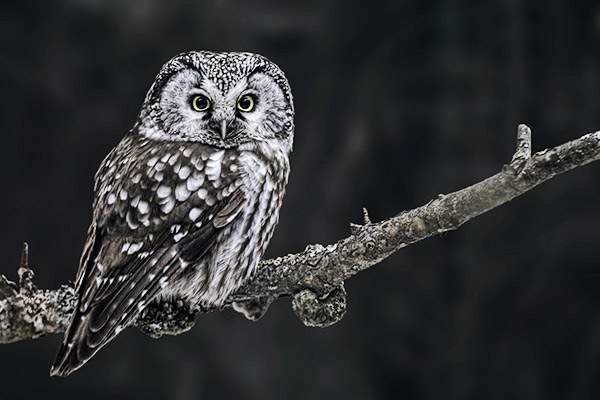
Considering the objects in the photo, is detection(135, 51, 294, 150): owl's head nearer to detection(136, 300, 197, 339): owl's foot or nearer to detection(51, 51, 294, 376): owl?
detection(51, 51, 294, 376): owl

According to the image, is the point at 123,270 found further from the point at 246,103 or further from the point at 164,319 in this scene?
the point at 246,103

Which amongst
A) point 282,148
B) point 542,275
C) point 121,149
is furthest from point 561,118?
point 121,149

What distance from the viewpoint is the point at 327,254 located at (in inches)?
62.3

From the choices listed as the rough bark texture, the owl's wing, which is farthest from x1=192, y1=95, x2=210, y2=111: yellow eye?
the rough bark texture

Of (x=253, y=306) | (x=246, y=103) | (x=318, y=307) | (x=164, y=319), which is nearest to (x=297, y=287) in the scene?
(x=318, y=307)

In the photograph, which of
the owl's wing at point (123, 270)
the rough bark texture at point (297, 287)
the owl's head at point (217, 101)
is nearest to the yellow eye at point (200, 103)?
the owl's head at point (217, 101)

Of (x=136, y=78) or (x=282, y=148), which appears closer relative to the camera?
(x=282, y=148)

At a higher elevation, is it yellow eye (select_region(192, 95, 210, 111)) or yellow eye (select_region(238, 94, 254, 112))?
yellow eye (select_region(238, 94, 254, 112))

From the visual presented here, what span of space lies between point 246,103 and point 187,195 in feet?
0.85

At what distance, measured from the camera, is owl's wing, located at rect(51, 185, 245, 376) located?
1.38 m

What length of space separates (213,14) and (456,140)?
3.65 feet

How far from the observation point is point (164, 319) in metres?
1.64

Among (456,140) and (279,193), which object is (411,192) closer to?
(456,140)

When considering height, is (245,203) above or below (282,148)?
below
